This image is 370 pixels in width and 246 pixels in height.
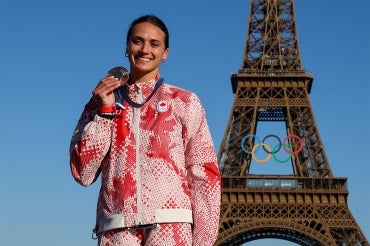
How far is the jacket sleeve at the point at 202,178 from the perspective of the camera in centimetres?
466

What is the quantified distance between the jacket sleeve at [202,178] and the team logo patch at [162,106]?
0.16 m

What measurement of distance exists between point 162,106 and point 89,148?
1.79ft

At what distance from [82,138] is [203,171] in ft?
2.59

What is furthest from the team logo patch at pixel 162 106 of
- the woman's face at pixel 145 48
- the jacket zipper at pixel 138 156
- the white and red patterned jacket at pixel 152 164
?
the woman's face at pixel 145 48

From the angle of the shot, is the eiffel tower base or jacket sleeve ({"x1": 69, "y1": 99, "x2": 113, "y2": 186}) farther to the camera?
the eiffel tower base

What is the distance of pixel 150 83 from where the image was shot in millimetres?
5051

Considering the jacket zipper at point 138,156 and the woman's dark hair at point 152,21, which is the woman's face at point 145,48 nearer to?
the woman's dark hair at point 152,21

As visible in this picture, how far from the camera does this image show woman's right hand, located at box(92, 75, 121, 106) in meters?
4.75

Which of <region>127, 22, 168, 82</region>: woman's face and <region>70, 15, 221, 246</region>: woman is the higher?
<region>127, 22, 168, 82</region>: woman's face

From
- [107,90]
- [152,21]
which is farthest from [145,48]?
[107,90]

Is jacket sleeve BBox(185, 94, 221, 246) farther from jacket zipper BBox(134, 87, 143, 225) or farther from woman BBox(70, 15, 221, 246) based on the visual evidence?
jacket zipper BBox(134, 87, 143, 225)

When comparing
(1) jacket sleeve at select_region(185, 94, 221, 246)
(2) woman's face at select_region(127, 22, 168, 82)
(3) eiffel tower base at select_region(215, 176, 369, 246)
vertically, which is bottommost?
(1) jacket sleeve at select_region(185, 94, 221, 246)

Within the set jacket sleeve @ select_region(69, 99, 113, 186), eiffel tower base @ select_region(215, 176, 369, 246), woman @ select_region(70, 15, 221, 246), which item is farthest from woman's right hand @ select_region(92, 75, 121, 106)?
eiffel tower base @ select_region(215, 176, 369, 246)

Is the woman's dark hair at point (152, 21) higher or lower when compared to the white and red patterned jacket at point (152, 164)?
higher
